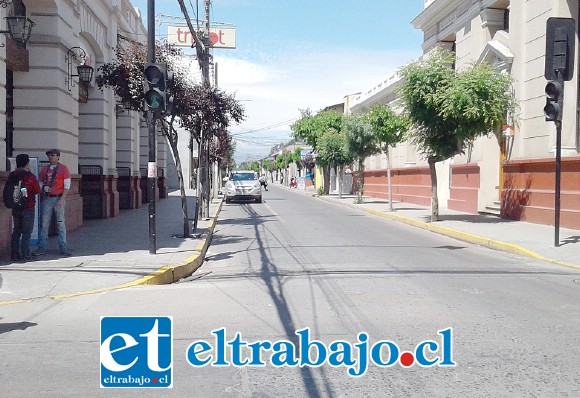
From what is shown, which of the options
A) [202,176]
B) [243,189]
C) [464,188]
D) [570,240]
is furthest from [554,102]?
[243,189]

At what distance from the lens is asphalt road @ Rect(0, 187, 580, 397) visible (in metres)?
5.33

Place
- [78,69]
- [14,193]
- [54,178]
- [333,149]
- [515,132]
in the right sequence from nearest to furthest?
[14,193], [54,178], [78,69], [515,132], [333,149]

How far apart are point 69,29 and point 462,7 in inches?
657

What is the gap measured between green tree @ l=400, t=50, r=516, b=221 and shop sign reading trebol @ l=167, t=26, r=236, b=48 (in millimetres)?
40728

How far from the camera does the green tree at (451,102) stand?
1834cm

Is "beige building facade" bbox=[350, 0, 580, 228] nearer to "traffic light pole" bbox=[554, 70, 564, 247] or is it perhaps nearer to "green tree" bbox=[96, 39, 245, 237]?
"traffic light pole" bbox=[554, 70, 564, 247]

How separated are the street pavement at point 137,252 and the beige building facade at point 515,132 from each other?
0.90 m

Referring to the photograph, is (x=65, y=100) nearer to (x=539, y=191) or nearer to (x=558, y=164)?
(x=558, y=164)

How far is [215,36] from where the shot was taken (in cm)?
5903

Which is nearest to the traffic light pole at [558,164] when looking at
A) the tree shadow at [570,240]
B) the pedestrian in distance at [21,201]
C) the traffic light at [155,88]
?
the tree shadow at [570,240]

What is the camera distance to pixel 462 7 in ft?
87.1

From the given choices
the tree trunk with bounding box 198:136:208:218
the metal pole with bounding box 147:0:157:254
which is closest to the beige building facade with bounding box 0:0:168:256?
the metal pole with bounding box 147:0:157:254

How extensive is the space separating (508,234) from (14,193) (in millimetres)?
11725

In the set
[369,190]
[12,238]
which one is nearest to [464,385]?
[12,238]
